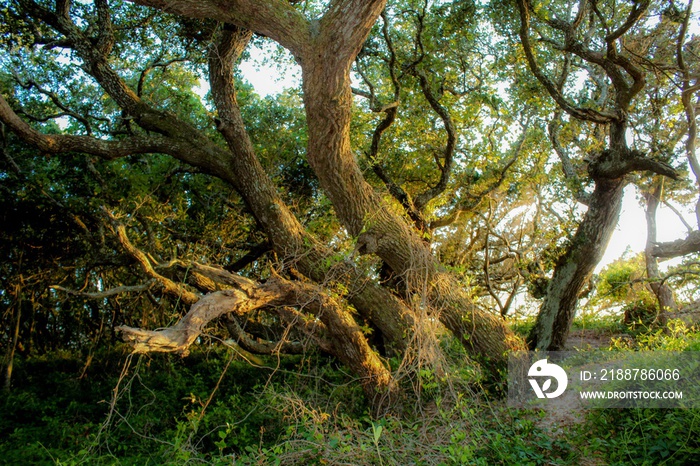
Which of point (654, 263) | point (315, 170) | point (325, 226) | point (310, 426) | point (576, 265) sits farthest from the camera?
point (654, 263)

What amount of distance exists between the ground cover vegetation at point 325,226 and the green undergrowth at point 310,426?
0.04 metres

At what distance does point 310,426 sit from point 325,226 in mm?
3484

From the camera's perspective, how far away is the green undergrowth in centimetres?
390

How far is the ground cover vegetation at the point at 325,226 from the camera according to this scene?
15.8 feet

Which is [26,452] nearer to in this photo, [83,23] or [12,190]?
[12,190]

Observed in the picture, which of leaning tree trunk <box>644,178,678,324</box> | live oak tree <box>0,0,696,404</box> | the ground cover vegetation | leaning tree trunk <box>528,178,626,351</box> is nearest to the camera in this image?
the ground cover vegetation

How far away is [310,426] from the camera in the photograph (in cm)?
474

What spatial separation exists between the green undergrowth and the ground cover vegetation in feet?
0.12

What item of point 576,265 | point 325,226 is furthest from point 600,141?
point 325,226

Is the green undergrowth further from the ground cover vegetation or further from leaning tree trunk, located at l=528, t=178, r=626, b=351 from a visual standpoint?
leaning tree trunk, located at l=528, t=178, r=626, b=351

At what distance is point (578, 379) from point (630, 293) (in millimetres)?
5139

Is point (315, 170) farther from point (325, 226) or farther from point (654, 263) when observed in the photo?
point (654, 263)

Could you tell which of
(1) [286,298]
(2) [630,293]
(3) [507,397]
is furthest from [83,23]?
(2) [630,293]

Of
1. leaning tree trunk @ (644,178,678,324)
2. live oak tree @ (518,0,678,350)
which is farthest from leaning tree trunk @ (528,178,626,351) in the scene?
leaning tree trunk @ (644,178,678,324)
